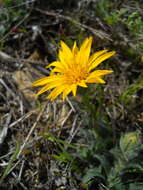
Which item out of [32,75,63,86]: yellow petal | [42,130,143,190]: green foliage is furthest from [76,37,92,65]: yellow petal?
[42,130,143,190]: green foliage

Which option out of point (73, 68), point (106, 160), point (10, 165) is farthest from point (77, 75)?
point (10, 165)

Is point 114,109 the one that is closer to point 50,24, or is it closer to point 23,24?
point 50,24

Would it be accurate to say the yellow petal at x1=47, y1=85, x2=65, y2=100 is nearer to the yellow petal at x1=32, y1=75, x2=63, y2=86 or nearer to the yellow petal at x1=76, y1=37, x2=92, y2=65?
the yellow petal at x1=32, y1=75, x2=63, y2=86

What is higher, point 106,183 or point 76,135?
point 76,135

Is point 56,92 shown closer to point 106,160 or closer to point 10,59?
point 106,160

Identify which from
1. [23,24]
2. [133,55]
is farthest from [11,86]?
[133,55]

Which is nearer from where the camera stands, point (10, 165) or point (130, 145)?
point (130, 145)

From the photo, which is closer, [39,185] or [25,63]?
[39,185]

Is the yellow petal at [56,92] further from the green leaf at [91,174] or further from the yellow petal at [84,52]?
the green leaf at [91,174]

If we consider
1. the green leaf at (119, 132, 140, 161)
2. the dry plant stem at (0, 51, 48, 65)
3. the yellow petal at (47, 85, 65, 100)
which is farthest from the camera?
the dry plant stem at (0, 51, 48, 65)

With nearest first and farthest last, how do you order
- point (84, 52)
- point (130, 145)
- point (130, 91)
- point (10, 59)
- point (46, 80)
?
point (130, 145)
point (46, 80)
point (84, 52)
point (130, 91)
point (10, 59)

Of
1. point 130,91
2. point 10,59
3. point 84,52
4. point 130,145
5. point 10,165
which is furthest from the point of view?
point 10,59
